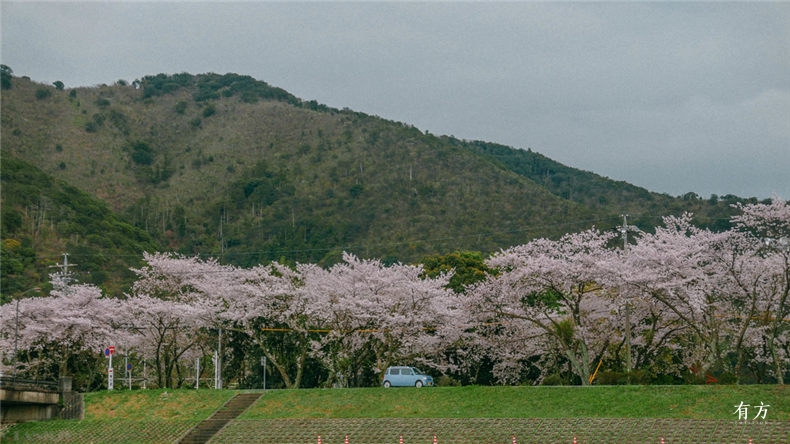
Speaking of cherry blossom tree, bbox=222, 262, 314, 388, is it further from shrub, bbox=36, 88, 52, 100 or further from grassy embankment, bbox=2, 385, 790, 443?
shrub, bbox=36, 88, 52, 100

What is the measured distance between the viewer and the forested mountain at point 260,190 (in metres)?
88.4

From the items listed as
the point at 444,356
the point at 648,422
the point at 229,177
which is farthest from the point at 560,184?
the point at 648,422

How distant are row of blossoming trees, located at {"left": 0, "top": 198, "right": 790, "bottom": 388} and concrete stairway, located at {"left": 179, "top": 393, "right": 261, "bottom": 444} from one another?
6.21 meters

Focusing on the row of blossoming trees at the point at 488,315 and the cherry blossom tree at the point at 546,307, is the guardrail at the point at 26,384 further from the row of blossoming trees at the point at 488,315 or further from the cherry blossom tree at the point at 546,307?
the cherry blossom tree at the point at 546,307

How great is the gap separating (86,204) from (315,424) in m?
63.5

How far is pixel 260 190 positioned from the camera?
115688mm

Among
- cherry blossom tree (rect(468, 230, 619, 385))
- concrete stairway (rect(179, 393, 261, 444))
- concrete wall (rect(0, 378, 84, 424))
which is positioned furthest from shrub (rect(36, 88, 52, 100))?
cherry blossom tree (rect(468, 230, 619, 385))

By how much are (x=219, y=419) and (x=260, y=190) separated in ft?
253

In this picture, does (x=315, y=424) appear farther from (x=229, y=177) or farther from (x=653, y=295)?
(x=229, y=177)

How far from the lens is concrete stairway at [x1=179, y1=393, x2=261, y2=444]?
38.2 m

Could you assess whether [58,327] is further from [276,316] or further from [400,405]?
[400,405]

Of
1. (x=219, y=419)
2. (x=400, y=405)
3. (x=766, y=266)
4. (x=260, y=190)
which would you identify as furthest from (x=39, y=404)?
(x=260, y=190)

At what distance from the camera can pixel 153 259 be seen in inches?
2196

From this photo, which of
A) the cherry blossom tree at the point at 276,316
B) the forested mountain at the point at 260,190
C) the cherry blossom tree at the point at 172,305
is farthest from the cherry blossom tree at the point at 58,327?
the forested mountain at the point at 260,190
